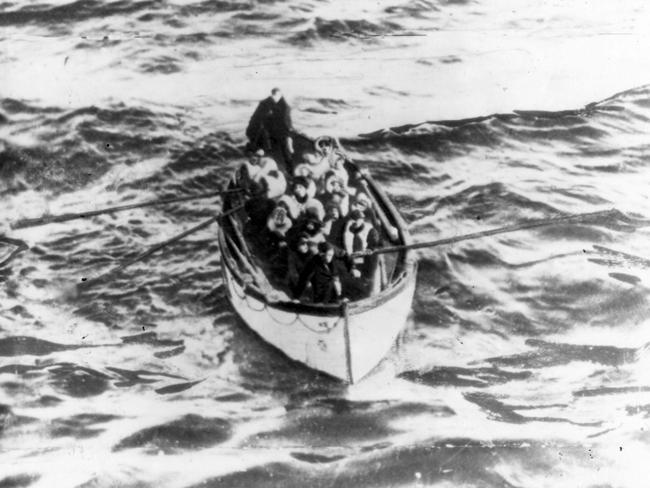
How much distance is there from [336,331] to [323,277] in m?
0.34

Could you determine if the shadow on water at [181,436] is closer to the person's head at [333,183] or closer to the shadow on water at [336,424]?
the shadow on water at [336,424]

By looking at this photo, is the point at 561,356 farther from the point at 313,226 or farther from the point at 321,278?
the point at 313,226

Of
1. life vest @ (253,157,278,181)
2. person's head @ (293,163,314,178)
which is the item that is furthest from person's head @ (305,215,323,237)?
life vest @ (253,157,278,181)

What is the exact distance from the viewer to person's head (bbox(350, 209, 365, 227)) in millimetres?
3902

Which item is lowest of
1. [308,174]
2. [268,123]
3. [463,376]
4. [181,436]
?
[181,436]

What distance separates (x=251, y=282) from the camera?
3760 mm

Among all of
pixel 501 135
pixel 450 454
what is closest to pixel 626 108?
pixel 501 135

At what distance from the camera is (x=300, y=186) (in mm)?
4070

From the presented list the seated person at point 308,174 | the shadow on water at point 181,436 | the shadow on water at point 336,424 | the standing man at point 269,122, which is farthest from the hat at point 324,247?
the shadow on water at point 181,436

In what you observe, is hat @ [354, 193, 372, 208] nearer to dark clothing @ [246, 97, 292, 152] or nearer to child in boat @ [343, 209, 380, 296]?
child in boat @ [343, 209, 380, 296]

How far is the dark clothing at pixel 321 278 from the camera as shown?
145 inches

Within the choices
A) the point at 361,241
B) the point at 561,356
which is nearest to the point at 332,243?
the point at 361,241

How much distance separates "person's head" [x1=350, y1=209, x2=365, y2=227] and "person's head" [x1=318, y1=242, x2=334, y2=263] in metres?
0.22

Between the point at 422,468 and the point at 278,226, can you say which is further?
the point at 278,226
